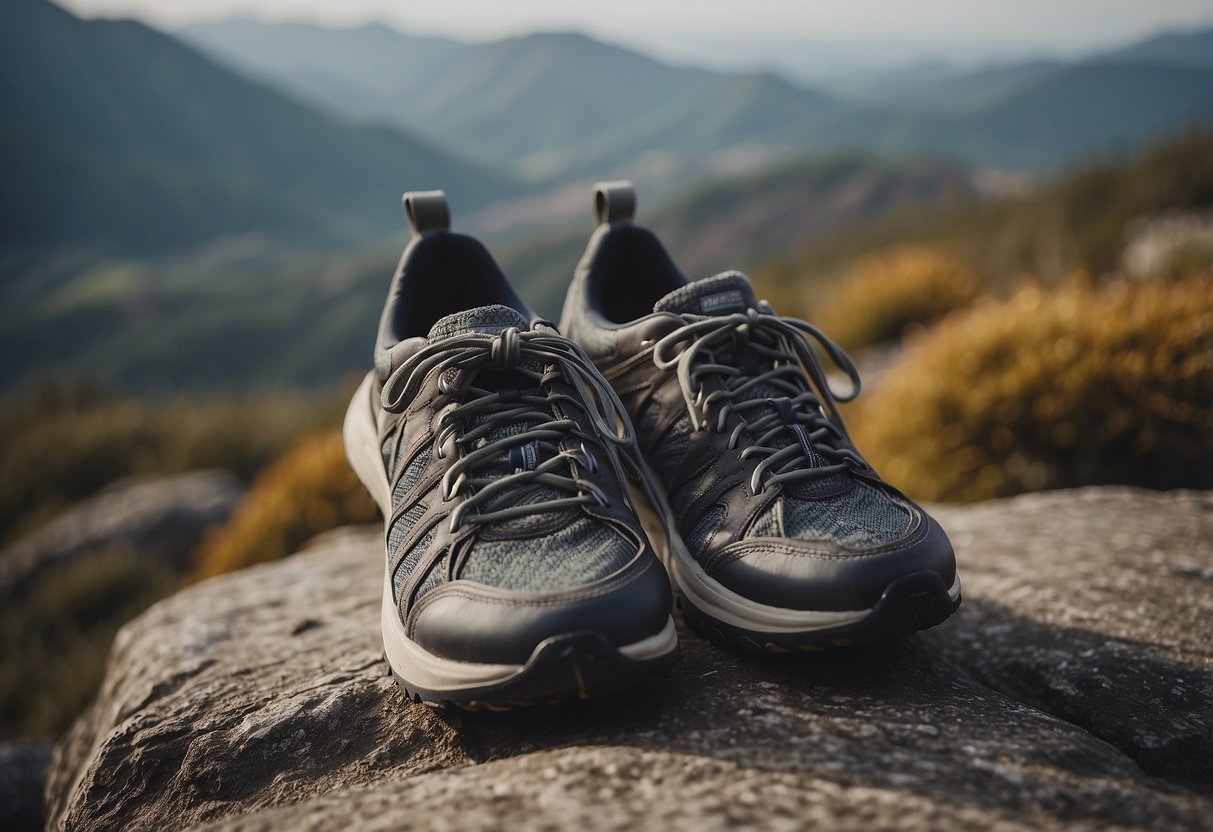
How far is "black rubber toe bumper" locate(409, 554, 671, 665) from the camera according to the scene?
1249 mm

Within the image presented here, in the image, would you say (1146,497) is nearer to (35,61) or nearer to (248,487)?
(248,487)

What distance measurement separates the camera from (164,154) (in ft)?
397

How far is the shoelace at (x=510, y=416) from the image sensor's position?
4.99 ft

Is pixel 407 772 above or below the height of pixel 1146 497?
above

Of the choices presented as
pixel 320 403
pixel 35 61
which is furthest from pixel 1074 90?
pixel 320 403

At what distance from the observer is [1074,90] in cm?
17775

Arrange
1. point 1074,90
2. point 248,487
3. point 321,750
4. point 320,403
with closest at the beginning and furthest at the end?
point 321,750 → point 248,487 → point 320,403 → point 1074,90

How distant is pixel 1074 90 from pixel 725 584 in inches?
8594

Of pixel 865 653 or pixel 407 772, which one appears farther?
pixel 865 653

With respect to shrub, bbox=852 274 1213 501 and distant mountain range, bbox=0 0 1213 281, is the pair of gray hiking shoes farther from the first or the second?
distant mountain range, bbox=0 0 1213 281

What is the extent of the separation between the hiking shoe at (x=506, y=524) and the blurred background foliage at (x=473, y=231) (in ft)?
10.3

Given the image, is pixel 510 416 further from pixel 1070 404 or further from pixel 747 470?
pixel 1070 404

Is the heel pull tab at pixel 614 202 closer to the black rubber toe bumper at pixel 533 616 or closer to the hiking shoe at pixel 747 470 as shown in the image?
the hiking shoe at pixel 747 470
